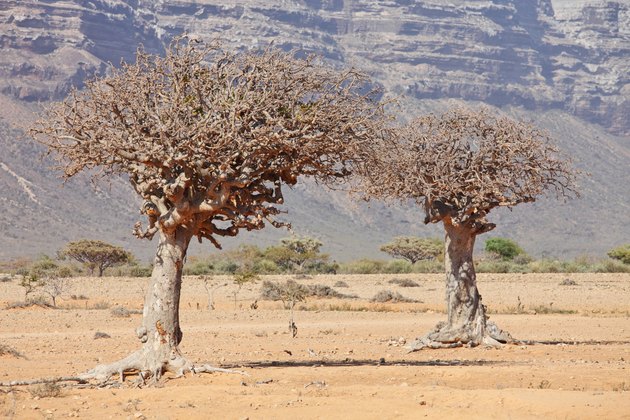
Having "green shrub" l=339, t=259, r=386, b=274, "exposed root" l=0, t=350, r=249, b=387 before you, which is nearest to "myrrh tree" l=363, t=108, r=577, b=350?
"exposed root" l=0, t=350, r=249, b=387

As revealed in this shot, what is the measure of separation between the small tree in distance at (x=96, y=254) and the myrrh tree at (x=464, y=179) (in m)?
38.8

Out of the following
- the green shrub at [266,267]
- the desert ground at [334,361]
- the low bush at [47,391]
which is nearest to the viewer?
the desert ground at [334,361]

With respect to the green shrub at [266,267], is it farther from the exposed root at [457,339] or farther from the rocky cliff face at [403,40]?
the rocky cliff face at [403,40]

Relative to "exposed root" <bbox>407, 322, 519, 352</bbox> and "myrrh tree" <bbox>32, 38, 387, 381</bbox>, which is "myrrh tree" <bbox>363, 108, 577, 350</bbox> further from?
"myrrh tree" <bbox>32, 38, 387, 381</bbox>

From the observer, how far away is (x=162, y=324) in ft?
55.5

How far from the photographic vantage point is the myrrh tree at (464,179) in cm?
2197

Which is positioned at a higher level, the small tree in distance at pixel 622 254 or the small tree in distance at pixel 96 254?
the small tree in distance at pixel 96 254

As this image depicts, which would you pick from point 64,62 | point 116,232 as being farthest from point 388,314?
point 64,62

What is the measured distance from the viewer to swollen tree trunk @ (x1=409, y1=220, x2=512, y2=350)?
22625 millimetres

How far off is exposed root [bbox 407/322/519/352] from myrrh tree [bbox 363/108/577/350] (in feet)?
0.06

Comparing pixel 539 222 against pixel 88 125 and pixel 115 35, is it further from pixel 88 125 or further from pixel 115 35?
pixel 88 125

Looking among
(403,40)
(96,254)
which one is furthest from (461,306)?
(403,40)

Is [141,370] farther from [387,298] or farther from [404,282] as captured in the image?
[404,282]

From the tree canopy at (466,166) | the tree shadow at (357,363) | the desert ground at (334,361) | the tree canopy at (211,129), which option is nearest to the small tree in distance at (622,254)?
the desert ground at (334,361)
